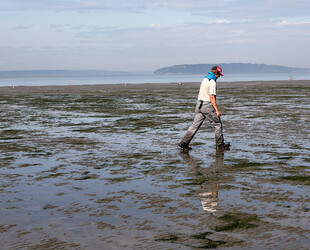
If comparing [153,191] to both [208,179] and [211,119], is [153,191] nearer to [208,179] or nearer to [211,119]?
[208,179]

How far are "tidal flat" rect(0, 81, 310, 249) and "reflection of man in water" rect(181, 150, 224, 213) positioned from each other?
2cm

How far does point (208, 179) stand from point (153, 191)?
1.21 m

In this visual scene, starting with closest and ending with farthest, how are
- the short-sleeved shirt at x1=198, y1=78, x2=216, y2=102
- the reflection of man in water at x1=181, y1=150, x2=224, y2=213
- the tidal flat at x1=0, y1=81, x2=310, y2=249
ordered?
the tidal flat at x1=0, y1=81, x2=310, y2=249 → the reflection of man in water at x1=181, y1=150, x2=224, y2=213 → the short-sleeved shirt at x1=198, y1=78, x2=216, y2=102

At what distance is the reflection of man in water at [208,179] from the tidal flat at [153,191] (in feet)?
0.06

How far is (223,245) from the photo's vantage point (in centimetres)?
460

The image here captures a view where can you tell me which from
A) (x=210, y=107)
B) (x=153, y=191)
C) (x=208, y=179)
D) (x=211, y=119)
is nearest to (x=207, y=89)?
(x=210, y=107)

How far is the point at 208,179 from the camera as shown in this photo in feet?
24.9

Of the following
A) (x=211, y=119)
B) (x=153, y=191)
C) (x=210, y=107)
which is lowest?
(x=153, y=191)

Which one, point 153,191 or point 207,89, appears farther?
point 207,89

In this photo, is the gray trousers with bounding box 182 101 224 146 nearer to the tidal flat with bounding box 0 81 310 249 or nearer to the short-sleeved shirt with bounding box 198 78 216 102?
the short-sleeved shirt with bounding box 198 78 216 102

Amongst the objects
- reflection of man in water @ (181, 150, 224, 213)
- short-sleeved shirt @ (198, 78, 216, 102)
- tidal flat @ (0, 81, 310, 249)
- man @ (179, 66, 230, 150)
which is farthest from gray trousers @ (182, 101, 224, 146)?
reflection of man in water @ (181, 150, 224, 213)

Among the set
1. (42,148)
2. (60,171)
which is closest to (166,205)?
(60,171)

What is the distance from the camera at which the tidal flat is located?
4871 mm

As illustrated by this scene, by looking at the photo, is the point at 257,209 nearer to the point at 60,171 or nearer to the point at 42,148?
the point at 60,171
